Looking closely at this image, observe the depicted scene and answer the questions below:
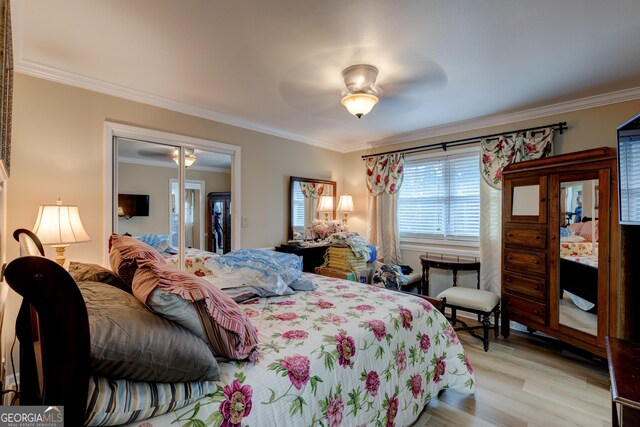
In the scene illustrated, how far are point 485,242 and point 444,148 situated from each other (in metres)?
1.29

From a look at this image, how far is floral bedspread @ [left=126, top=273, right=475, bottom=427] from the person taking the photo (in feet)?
3.29

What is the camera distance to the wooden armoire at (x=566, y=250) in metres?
2.21

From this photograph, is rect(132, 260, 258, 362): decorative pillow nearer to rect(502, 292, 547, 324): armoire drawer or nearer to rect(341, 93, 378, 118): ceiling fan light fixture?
rect(341, 93, 378, 118): ceiling fan light fixture

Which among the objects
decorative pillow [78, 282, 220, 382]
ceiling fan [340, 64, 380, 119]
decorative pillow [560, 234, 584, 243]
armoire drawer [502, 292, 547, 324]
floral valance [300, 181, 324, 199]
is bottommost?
armoire drawer [502, 292, 547, 324]

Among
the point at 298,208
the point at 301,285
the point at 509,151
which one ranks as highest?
the point at 509,151

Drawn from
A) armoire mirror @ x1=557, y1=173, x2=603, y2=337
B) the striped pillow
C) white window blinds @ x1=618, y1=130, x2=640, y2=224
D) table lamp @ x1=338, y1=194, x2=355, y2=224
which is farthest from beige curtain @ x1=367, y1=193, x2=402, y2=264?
the striped pillow

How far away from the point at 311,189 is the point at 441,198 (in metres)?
1.84

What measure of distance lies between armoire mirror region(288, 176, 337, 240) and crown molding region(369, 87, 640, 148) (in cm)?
112

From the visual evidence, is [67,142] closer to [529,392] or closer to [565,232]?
[529,392]

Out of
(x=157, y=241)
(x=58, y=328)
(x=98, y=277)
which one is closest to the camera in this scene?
(x=58, y=328)

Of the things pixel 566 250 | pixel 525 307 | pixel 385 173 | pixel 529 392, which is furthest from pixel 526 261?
pixel 385 173

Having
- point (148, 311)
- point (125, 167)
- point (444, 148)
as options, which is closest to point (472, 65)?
point (444, 148)

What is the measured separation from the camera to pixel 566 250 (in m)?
2.51

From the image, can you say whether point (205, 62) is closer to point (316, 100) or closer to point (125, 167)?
point (316, 100)
